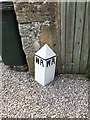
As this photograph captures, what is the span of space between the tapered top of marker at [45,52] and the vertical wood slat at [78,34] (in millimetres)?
291

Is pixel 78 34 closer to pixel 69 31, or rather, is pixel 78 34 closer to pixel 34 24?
pixel 69 31

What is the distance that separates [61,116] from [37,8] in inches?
46.0

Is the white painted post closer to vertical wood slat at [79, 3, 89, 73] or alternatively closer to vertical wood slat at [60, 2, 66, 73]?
vertical wood slat at [60, 2, 66, 73]

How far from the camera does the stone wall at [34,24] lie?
2531mm

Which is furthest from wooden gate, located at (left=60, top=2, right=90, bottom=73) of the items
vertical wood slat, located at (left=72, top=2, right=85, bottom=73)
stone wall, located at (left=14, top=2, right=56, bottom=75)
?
stone wall, located at (left=14, top=2, right=56, bottom=75)

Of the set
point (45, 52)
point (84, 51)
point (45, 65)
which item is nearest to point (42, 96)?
point (45, 65)

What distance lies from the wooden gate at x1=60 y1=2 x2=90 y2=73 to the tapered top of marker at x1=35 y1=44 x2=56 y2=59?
0.52 feet

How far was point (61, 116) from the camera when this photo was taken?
8.32 feet

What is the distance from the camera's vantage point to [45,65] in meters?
2.77

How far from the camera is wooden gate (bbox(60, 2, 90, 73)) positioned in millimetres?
2530

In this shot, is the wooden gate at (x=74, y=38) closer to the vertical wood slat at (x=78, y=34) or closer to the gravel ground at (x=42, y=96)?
the vertical wood slat at (x=78, y=34)

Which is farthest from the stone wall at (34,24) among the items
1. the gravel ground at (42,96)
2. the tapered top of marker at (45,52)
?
the gravel ground at (42,96)

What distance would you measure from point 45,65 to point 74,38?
0.46 meters

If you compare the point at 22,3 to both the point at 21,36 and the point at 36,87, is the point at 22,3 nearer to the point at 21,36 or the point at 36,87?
the point at 21,36
